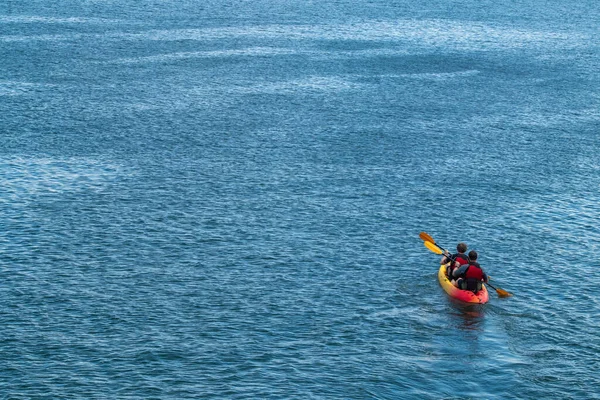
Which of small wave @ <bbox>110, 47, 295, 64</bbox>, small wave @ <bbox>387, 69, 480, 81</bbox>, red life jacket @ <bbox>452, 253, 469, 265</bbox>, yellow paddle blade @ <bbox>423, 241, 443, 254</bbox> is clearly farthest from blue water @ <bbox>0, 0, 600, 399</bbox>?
red life jacket @ <bbox>452, 253, 469, 265</bbox>

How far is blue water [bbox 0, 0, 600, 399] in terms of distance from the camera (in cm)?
4894

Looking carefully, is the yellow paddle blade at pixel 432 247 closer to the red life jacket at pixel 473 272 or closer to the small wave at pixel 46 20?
the red life jacket at pixel 473 272

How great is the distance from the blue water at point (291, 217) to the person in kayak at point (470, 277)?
131cm

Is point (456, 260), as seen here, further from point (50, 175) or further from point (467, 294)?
point (50, 175)

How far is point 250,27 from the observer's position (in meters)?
147

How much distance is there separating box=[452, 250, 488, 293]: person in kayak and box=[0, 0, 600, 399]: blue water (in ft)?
4.31

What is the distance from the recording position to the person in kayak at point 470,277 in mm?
55781

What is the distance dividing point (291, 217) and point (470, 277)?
57.1 ft

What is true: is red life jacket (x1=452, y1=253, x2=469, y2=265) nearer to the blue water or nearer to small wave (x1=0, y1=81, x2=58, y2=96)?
the blue water

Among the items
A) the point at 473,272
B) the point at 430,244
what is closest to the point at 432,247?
the point at 430,244

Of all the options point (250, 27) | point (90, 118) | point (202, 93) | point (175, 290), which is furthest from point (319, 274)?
point (250, 27)

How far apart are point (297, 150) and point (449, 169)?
13744 millimetres

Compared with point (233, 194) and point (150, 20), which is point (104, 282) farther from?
point (150, 20)

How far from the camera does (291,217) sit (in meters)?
69.1
